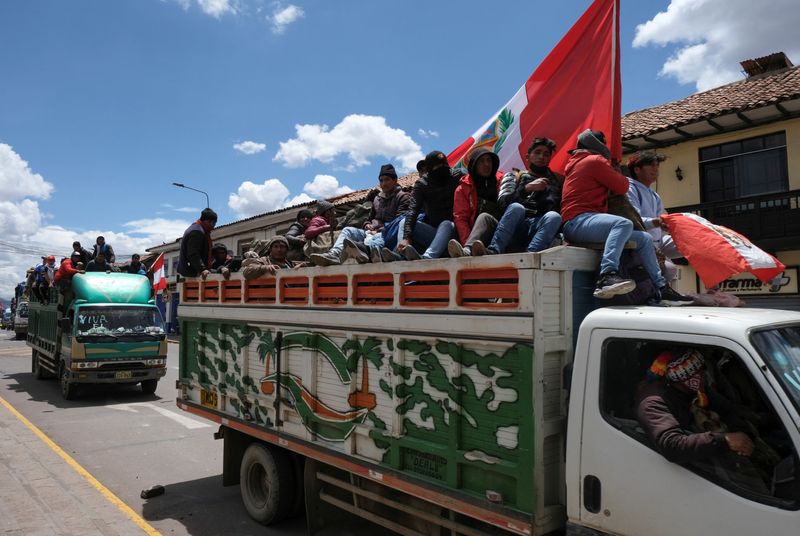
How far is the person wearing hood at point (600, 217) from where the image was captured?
306cm

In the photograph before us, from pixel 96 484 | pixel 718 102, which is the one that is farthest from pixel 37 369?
pixel 718 102

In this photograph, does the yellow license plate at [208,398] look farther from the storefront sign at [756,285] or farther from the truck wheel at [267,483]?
the storefront sign at [756,285]

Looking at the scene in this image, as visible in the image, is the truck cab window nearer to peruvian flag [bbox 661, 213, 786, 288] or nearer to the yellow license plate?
peruvian flag [bbox 661, 213, 786, 288]

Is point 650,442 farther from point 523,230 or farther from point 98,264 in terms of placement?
point 98,264

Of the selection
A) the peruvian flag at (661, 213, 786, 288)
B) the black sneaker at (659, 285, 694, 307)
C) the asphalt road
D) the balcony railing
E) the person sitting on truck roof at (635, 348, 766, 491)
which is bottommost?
the asphalt road

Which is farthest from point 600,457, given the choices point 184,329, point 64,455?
point 64,455

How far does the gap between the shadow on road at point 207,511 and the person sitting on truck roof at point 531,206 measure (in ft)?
10.5

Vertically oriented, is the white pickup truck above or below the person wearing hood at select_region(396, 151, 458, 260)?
below

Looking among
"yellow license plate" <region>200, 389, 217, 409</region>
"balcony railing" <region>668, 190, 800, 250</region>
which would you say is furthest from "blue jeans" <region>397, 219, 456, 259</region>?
"balcony railing" <region>668, 190, 800, 250</region>

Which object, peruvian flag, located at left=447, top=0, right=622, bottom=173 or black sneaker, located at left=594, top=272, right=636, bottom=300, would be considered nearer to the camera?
black sneaker, located at left=594, top=272, right=636, bottom=300

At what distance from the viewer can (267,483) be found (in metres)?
4.96

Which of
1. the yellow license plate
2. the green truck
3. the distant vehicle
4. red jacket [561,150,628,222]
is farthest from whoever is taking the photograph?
the distant vehicle

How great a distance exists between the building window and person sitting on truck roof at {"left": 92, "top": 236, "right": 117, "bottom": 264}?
15624mm

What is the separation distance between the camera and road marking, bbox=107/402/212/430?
30.3ft
